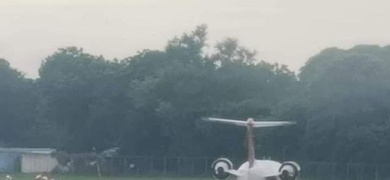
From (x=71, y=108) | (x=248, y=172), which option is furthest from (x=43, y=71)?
(x=248, y=172)

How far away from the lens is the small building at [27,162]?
106 meters

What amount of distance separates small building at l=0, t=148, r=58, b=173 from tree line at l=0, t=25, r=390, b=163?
2.42 m

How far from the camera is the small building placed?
10638 cm

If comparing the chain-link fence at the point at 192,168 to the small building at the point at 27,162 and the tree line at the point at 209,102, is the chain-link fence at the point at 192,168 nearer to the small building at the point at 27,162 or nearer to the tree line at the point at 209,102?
the tree line at the point at 209,102

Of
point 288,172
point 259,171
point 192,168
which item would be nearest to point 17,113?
point 192,168

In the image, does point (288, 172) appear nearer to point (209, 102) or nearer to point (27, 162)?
point (209, 102)

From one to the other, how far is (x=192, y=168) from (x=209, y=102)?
24.8 ft

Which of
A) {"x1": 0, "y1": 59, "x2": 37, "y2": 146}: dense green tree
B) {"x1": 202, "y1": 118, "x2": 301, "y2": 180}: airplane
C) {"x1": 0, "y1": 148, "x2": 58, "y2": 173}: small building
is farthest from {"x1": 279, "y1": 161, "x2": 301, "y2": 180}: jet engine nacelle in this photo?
{"x1": 0, "y1": 59, "x2": 37, "y2": 146}: dense green tree

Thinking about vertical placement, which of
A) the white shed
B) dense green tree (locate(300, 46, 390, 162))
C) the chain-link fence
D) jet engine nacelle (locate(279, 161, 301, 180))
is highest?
dense green tree (locate(300, 46, 390, 162))

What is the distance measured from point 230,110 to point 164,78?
735cm

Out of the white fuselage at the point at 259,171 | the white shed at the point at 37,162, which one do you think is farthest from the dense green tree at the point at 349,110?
the white fuselage at the point at 259,171

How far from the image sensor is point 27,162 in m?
107

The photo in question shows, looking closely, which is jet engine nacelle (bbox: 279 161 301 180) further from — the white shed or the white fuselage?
the white shed

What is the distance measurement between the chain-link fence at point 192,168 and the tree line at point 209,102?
29.0 inches
